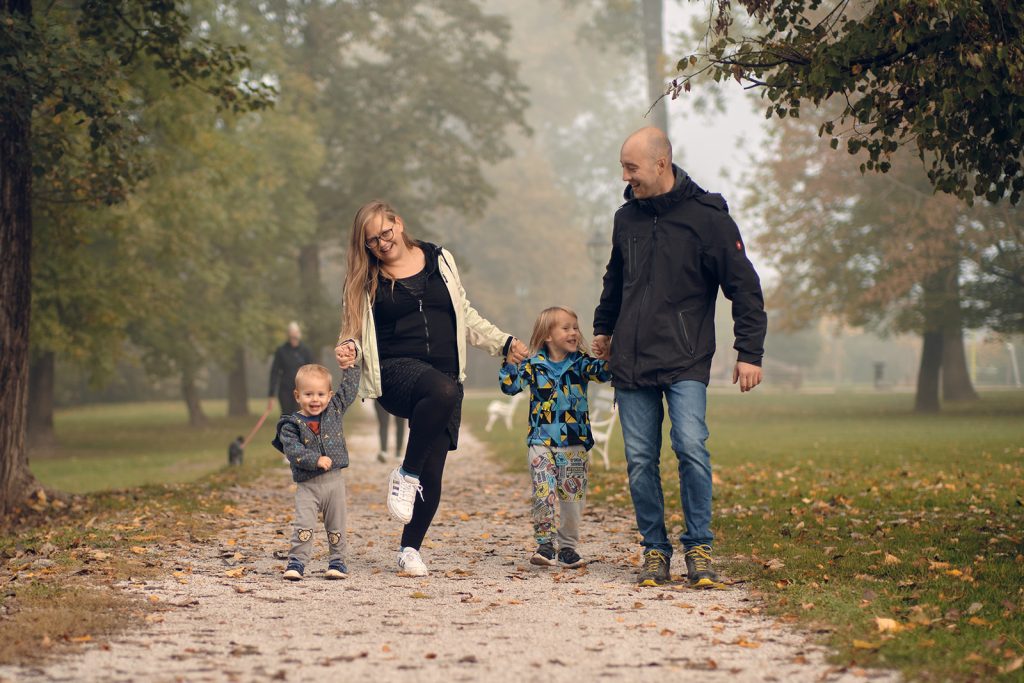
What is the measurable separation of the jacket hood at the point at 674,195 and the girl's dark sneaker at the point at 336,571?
8.93ft

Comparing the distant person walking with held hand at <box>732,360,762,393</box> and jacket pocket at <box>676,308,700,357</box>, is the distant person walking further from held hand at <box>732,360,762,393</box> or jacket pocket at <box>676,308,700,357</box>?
held hand at <box>732,360,762,393</box>

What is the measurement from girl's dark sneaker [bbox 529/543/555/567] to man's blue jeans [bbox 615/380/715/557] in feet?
2.45

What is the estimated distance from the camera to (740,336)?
650 centimetres

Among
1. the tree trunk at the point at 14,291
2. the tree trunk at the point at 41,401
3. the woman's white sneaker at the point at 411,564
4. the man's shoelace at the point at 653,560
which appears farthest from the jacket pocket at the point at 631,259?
the tree trunk at the point at 41,401

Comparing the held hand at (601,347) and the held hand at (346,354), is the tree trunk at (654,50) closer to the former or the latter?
the held hand at (601,347)

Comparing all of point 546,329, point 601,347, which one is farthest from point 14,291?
point 601,347

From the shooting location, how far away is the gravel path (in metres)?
4.80

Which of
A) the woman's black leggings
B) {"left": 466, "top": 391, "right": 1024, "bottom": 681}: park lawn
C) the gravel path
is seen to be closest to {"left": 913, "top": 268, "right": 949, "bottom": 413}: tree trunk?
{"left": 466, "top": 391, "right": 1024, "bottom": 681}: park lawn

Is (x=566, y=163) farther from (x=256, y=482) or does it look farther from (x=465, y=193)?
(x=256, y=482)

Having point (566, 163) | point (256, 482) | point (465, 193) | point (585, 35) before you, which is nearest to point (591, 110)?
point (566, 163)

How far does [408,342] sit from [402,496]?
0.88 m

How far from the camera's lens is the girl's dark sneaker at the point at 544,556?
7.41m

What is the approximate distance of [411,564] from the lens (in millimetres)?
7234

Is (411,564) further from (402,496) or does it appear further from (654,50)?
(654,50)
